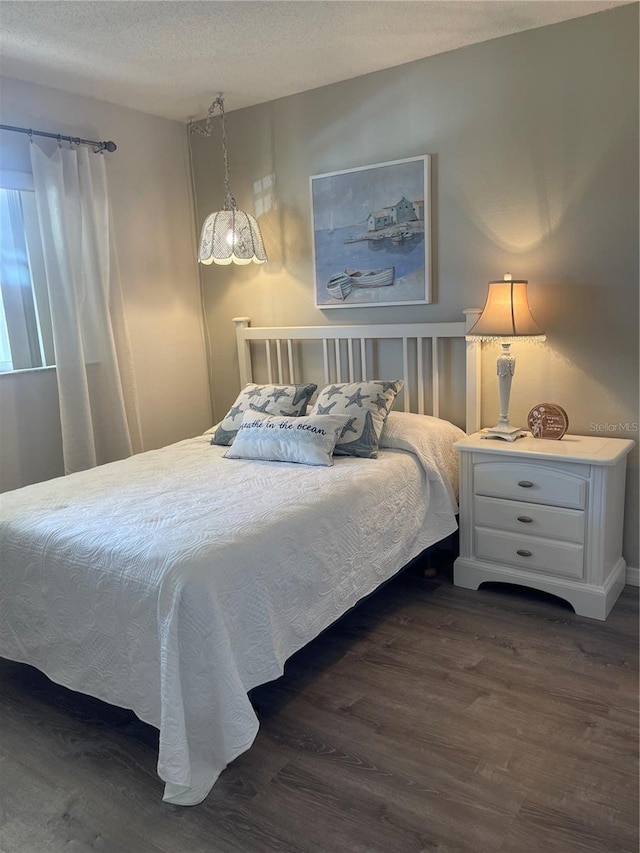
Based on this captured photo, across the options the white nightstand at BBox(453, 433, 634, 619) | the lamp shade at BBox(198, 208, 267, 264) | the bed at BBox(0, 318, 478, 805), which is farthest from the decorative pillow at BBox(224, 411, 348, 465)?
the lamp shade at BBox(198, 208, 267, 264)

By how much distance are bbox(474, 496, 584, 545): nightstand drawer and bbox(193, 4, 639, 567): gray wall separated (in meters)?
0.40

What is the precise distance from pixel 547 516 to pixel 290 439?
1.13 metres

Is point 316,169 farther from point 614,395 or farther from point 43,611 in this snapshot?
point 43,611

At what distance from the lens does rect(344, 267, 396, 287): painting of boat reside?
10.7 ft

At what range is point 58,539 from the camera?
1992 mm

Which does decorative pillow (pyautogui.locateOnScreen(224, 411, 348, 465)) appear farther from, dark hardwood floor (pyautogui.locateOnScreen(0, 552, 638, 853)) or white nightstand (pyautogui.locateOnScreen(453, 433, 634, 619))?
dark hardwood floor (pyautogui.locateOnScreen(0, 552, 638, 853))

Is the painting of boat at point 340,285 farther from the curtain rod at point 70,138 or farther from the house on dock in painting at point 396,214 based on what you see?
the curtain rod at point 70,138

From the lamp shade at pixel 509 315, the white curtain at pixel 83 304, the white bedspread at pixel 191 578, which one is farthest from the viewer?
the white curtain at pixel 83 304

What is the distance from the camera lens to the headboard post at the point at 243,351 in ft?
12.5

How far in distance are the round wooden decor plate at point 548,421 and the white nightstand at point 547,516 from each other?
0.05m

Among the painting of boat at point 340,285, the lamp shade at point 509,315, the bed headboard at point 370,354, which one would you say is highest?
the painting of boat at point 340,285

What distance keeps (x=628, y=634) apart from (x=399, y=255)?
2.00 meters

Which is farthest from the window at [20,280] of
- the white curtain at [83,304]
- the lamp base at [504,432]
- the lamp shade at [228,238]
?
the lamp base at [504,432]

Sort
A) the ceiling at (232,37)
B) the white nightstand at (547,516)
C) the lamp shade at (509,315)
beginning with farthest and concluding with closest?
1. the lamp shade at (509,315)
2. the white nightstand at (547,516)
3. the ceiling at (232,37)
